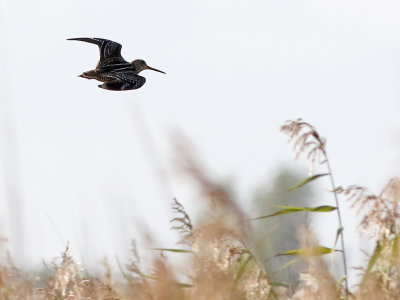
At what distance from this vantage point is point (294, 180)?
73.1 meters

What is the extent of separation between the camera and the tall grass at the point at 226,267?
14.1 ft

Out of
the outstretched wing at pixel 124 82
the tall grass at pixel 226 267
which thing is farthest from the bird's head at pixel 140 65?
the tall grass at pixel 226 267

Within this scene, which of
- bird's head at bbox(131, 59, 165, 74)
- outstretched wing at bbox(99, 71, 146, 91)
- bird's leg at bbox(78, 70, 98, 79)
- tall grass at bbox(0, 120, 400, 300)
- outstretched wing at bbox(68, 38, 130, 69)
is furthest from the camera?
bird's head at bbox(131, 59, 165, 74)

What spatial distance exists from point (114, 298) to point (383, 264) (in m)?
1.35

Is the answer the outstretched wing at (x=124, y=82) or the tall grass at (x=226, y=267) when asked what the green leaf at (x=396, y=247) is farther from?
the outstretched wing at (x=124, y=82)

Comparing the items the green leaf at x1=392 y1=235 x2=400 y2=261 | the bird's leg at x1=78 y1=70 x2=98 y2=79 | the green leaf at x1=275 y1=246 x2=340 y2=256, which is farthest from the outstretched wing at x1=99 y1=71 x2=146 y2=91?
the green leaf at x1=392 y1=235 x2=400 y2=261

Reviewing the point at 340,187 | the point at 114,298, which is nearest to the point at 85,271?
the point at 114,298

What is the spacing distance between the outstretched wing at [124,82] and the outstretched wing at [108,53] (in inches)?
8.2

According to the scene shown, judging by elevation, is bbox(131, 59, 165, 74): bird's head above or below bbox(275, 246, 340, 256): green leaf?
above

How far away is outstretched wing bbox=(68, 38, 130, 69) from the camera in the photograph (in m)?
9.37

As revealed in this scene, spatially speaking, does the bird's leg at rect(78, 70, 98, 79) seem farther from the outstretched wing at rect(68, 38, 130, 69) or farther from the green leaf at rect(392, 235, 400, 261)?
the green leaf at rect(392, 235, 400, 261)

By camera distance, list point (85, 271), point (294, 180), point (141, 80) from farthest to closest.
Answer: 1. point (294, 180)
2. point (141, 80)
3. point (85, 271)

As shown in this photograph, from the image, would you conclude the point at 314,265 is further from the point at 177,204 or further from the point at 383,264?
the point at 177,204

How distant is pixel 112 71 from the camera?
930cm
